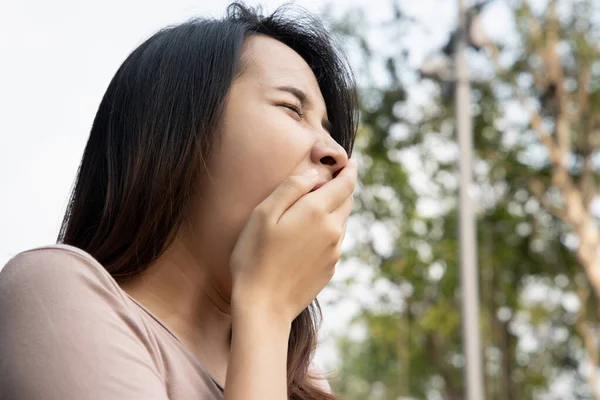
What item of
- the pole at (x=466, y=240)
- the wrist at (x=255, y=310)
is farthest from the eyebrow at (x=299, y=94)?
the pole at (x=466, y=240)

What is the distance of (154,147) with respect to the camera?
1604 millimetres

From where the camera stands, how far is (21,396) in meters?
1.21

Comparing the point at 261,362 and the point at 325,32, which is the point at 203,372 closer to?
the point at 261,362

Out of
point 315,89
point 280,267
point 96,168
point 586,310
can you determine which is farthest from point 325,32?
point 586,310

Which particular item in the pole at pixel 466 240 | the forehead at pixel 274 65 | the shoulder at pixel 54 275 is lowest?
the shoulder at pixel 54 275

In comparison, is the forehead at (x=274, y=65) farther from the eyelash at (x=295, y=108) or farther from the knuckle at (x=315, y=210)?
the knuckle at (x=315, y=210)

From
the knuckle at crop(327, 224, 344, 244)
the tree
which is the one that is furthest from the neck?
the tree

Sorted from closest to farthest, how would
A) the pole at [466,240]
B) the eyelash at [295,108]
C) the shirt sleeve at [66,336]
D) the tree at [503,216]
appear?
the shirt sleeve at [66,336]
the eyelash at [295,108]
the pole at [466,240]
the tree at [503,216]

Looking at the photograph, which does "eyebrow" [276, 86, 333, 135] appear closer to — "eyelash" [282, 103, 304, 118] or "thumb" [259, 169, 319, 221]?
"eyelash" [282, 103, 304, 118]

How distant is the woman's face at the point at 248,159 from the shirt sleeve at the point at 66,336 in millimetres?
262

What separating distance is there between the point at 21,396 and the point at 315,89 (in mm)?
852

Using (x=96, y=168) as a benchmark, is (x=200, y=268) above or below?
below

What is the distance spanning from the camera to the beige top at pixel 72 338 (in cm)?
122

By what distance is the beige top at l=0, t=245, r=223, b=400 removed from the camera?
3.99 ft
